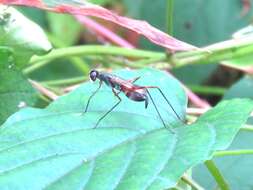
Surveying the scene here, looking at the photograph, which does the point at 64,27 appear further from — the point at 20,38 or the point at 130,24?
the point at 130,24

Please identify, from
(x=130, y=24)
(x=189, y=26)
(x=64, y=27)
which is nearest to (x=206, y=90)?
(x=189, y=26)

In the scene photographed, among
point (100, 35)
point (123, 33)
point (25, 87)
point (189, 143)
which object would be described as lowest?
point (123, 33)

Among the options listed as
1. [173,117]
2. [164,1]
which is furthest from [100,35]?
[173,117]

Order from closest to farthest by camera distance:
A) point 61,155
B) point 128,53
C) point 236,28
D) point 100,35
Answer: point 61,155, point 128,53, point 100,35, point 236,28

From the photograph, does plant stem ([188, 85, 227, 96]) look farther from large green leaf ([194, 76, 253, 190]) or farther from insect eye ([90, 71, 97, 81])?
insect eye ([90, 71, 97, 81])

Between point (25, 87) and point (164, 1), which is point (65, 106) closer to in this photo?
point (25, 87)

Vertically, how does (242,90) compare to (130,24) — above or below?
below
